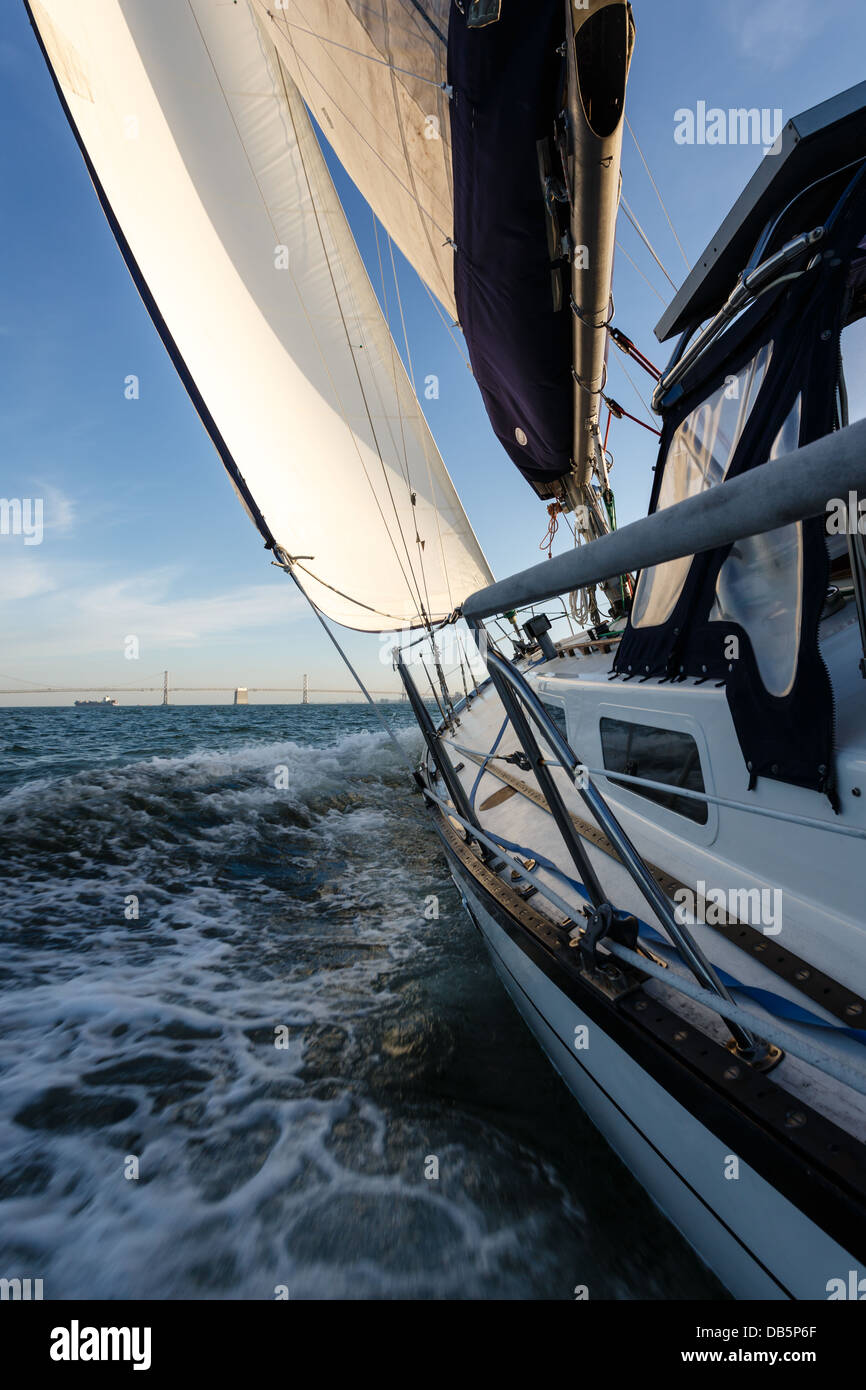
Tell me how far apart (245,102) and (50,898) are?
967 centimetres

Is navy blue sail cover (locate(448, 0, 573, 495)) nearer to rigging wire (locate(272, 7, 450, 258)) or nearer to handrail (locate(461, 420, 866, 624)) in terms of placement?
rigging wire (locate(272, 7, 450, 258))

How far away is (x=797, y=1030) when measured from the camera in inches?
61.6

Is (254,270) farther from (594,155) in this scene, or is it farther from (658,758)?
(658,758)

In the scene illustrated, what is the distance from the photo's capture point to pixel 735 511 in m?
0.85

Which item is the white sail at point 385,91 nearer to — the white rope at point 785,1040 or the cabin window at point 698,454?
the cabin window at point 698,454

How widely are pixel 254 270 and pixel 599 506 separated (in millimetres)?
5537

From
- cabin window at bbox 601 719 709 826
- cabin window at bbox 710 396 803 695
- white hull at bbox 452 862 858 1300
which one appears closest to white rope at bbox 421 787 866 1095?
Result: white hull at bbox 452 862 858 1300

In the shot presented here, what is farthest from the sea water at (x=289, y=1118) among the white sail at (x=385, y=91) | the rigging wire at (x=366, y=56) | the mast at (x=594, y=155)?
the rigging wire at (x=366, y=56)

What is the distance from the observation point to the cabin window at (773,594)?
6.41 feet

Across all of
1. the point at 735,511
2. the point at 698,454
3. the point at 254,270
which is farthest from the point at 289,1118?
the point at 254,270

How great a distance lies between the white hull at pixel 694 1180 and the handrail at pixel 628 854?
29cm
